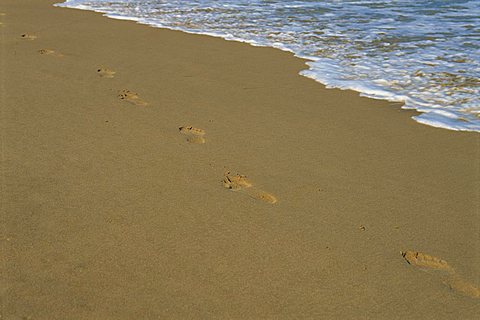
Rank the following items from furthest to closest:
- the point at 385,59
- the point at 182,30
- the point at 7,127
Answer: the point at 182,30
the point at 385,59
the point at 7,127

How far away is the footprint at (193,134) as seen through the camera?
3.85 m

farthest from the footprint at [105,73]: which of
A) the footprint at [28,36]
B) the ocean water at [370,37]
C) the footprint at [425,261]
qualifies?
the footprint at [425,261]

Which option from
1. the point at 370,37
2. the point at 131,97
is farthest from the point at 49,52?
the point at 370,37

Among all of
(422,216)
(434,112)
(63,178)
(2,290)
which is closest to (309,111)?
(434,112)

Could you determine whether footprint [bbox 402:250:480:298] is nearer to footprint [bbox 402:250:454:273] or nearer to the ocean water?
footprint [bbox 402:250:454:273]

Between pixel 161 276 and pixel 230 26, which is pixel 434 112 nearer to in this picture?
pixel 161 276

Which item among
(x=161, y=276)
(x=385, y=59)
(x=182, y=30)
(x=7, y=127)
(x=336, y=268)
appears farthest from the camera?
(x=182, y=30)

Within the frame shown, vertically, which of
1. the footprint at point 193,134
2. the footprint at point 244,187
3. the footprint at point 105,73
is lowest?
the footprint at point 105,73

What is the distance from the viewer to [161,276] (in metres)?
2.36

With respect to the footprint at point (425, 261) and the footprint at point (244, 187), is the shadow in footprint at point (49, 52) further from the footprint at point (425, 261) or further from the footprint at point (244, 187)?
the footprint at point (425, 261)

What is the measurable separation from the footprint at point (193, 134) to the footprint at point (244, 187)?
0.57 m

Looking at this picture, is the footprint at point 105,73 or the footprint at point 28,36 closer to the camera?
the footprint at point 105,73

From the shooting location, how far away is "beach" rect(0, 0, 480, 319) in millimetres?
2279

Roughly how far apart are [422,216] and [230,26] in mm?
5673
